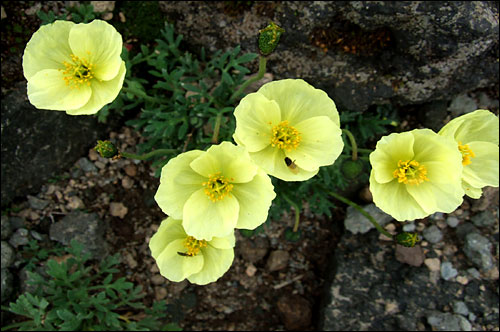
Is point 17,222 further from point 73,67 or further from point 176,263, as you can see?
point 176,263

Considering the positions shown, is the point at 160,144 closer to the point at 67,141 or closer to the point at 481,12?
the point at 67,141

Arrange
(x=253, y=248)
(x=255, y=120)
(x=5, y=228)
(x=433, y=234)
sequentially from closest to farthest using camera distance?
1. (x=255, y=120)
2. (x=5, y=228)
3. (x=433, y=234)
4. (x=253, y=248)

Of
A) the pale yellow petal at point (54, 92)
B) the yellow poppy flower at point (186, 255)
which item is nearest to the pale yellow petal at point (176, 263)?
the yellow poppy flower at point (186, 255)

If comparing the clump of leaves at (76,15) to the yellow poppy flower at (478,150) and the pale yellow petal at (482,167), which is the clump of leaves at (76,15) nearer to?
the yellow poppy flower at (478,150)

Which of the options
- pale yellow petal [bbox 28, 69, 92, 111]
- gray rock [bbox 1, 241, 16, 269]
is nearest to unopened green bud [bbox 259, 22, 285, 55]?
pale yellow petal [bbox 28, 69, 92, 111]

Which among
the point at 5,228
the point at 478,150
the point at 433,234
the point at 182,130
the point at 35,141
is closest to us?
the point at 478,150

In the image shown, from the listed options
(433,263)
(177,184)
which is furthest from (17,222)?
(433,263)

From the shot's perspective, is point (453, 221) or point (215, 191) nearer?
point (215, 191)
